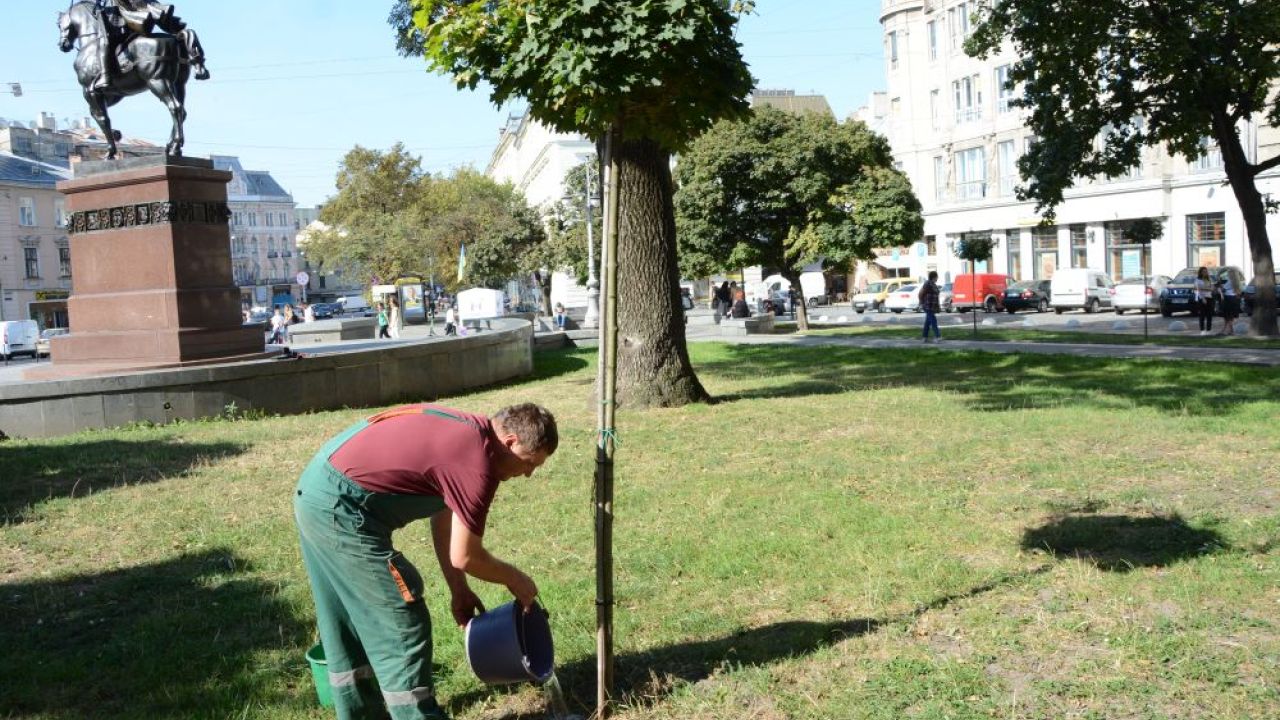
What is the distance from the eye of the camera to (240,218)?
11981cm

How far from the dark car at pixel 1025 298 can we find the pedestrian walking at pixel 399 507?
136 feet

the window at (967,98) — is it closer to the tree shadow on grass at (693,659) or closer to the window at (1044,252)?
the window at (1044,252)

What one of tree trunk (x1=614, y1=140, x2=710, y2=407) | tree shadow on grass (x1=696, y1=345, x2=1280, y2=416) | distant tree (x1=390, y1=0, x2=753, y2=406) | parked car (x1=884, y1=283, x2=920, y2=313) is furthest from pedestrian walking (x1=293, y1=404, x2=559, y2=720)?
parked car (x1=884, y1=283, x2=920, y2=313)

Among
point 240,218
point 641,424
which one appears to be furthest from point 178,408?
point 240,218

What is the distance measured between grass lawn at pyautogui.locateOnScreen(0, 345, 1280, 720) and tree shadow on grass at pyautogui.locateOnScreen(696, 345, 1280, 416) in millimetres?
997

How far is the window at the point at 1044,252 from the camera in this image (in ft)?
170

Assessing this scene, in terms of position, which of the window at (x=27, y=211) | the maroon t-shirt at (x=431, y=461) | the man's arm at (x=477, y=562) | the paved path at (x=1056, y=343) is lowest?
the paved path at (x=1056, y=343)

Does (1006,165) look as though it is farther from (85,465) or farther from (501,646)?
(501,646)

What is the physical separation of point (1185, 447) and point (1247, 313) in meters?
26.6

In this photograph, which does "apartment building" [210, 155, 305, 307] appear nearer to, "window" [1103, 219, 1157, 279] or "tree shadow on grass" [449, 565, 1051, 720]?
"window" [1103, 219, 1157, 279]

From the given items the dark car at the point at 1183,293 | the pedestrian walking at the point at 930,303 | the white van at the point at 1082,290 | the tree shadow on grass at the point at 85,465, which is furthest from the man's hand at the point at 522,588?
the white van at the point at 1082,290

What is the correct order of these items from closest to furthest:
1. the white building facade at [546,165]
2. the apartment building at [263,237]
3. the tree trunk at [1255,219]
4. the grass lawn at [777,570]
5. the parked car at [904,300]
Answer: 1. the grass lawn at [777,570]
2. the tree trunk at [1255,219]
3. the parked car at [904,300]
4. the white building facade at [546,165]
5. the apartment building at [263,237]

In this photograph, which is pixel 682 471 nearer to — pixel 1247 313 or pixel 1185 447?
pixel 1185 447

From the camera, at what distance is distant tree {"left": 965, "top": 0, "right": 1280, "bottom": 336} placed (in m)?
20.8
